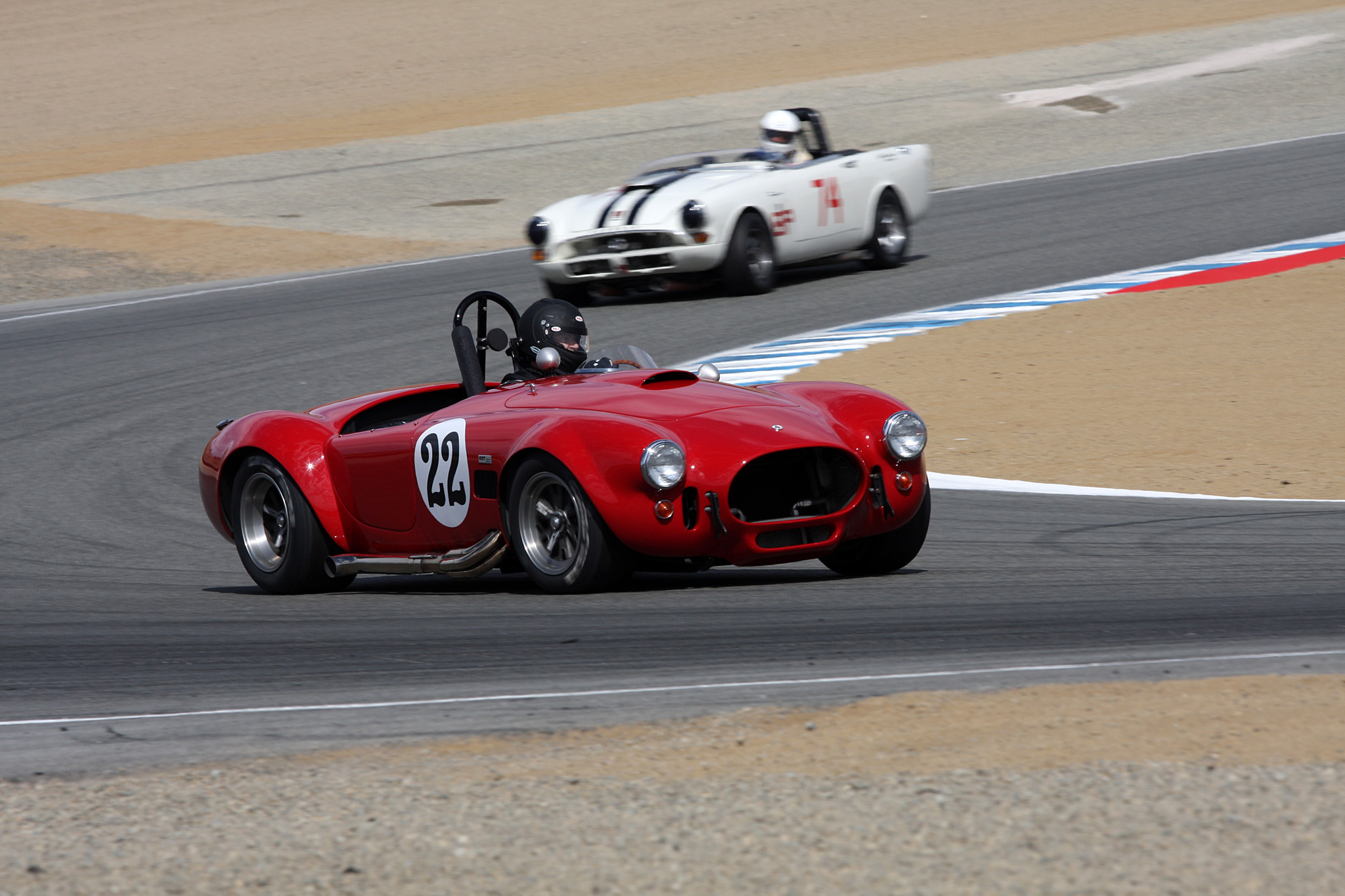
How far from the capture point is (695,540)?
648 centimetres

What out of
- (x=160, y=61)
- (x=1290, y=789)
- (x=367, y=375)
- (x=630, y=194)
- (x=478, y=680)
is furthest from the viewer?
(x=160, y=61)

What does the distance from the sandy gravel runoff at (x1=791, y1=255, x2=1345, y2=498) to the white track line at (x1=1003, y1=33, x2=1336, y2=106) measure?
52.7ft

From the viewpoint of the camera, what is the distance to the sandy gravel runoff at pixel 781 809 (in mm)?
3545

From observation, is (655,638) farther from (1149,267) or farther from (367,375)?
(1149,267)

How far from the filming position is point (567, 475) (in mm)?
6574

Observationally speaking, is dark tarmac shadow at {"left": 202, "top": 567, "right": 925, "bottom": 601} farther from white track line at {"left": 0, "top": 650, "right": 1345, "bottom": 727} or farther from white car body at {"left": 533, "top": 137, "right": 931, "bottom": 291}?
white car body at {"left": 533, "top": 137, "right": 931, "bottom": 291}

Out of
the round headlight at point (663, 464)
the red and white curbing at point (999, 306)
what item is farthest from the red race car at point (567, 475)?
the red and white curbing at point (999, 306)

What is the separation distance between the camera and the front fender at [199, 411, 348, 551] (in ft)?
25.1

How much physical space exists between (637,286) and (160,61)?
32462mm

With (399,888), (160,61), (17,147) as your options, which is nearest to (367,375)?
(399,888)

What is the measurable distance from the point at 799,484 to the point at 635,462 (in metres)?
0.70

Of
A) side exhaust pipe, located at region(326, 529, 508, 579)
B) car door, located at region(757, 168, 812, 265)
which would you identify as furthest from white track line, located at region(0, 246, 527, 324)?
side exhaust pipe, located at region(326, 529, 508, 579)

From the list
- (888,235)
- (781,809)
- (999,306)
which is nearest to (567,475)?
(781,809)

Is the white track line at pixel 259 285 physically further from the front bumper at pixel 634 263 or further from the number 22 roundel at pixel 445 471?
the number 22 roundel at pixel 445 471
